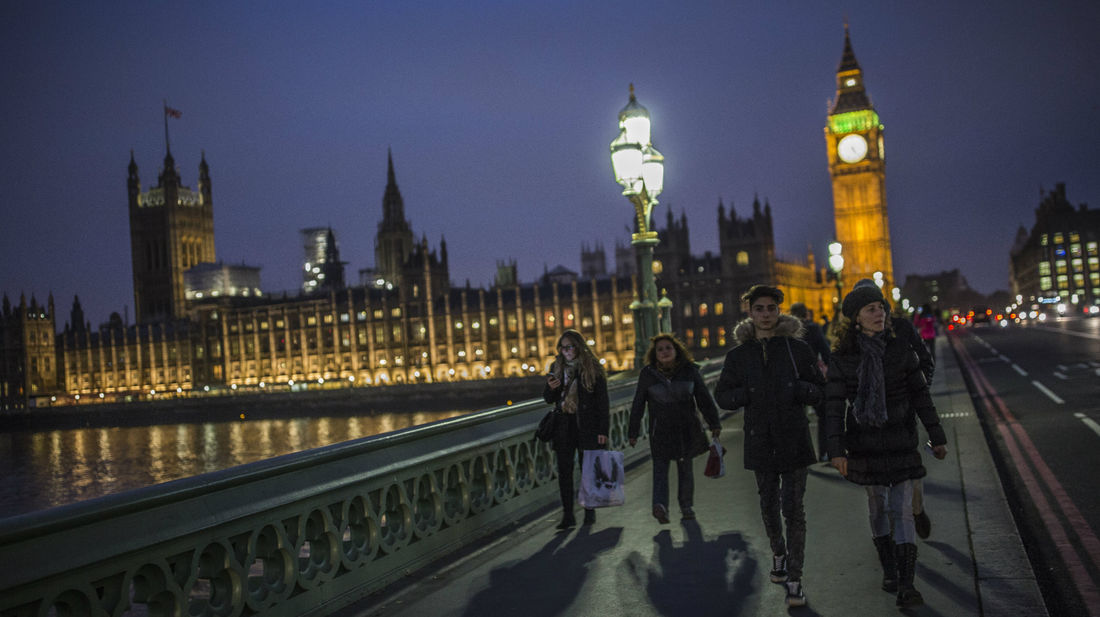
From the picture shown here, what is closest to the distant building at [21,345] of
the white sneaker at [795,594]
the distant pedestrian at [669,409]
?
the distant pedestrian at [669,409]

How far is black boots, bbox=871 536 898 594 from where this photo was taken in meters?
5.86

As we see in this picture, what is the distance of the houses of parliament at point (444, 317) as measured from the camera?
107m

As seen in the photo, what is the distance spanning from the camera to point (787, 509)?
6113mm

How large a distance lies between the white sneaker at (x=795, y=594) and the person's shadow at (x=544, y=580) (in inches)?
55.2

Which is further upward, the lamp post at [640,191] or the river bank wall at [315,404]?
the lamp post at [640,191]

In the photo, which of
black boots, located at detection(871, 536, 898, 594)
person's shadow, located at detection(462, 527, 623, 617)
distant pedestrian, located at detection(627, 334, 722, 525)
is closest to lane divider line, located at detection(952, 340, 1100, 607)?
black boots, located at detection(871, 536, 898, 594)

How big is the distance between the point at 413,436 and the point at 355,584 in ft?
4.52

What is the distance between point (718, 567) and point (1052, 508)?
12.7 ft

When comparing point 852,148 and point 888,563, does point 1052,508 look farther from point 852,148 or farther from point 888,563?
point 852,148

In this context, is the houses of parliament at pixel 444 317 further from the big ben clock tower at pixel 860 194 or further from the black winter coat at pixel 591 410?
the black winter coat at pixel 591 410

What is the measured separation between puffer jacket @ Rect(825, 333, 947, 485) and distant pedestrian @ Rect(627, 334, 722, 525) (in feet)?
8.83

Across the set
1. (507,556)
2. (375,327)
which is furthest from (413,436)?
(375,327)

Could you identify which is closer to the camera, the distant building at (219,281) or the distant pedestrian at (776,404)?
the distant pedestrian at (776,404)

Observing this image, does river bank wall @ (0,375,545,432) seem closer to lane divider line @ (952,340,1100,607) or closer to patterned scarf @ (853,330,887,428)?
lane divider line @ (952,340,1100,607)
